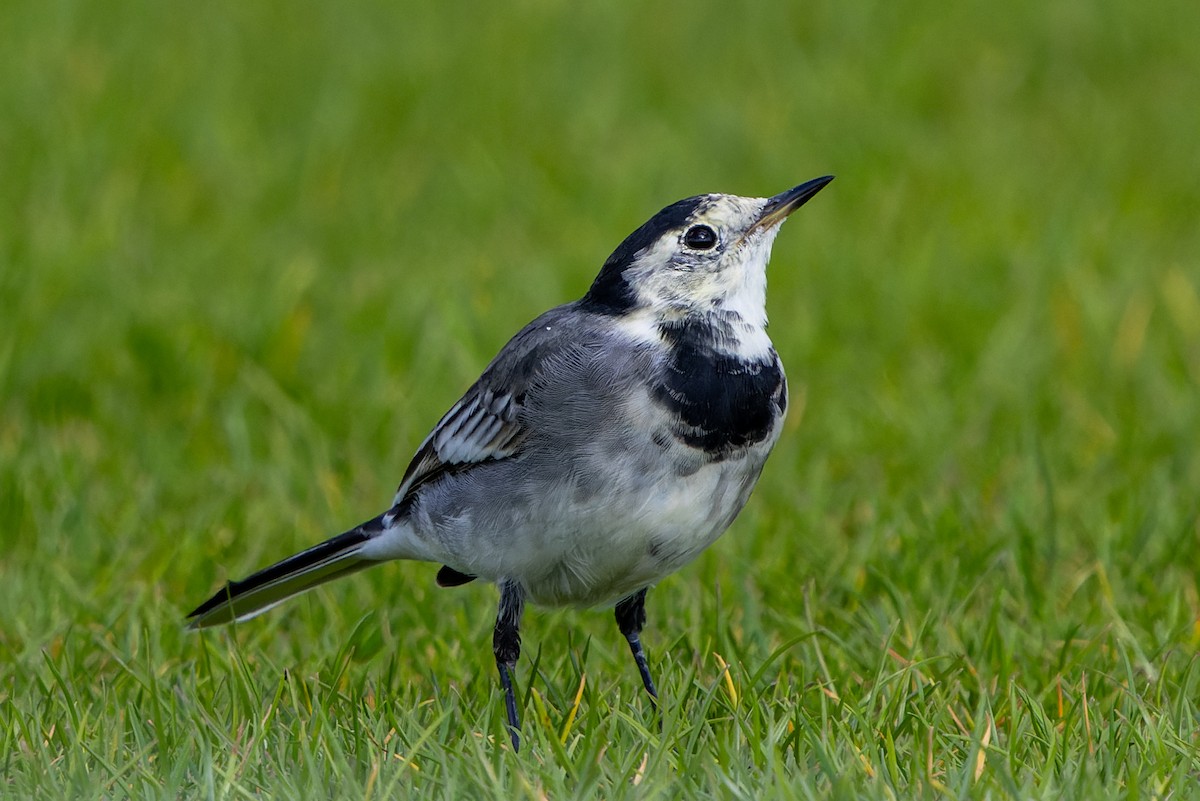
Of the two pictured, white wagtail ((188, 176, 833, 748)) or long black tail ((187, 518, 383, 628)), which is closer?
white wagtail ((188, 176, 833, 748))

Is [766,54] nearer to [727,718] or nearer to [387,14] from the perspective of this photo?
[387,14]

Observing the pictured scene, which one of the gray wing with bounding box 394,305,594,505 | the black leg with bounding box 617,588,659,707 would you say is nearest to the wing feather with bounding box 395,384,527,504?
the gray wing with bounding box 394,305,594,505

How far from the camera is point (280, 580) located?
5258mm

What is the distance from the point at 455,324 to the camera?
26.2 feet

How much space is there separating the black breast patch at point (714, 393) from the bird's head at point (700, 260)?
11 cm

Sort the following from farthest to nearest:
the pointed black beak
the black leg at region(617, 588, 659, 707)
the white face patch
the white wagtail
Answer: the black leg at region(617, 588, 659, 707) → the pointed black beak → the white face patch → the white wagtail

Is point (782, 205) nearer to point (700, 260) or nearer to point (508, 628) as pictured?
point (700, 260)

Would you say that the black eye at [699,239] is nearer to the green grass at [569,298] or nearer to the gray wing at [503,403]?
the gray wing at [503,403]

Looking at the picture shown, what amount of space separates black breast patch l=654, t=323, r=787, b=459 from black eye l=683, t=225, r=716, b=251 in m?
0.25

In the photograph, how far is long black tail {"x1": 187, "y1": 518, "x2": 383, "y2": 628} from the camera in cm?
Result: 519

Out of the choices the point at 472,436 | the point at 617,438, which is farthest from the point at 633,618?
the point at 617,438

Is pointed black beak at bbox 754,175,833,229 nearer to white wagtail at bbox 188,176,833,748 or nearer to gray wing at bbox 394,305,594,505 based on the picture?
white wagtail at bbox 188,176,833,748

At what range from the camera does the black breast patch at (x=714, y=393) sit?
457 cm

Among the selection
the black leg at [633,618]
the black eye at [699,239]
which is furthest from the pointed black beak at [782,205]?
the black leg at [633,618]
